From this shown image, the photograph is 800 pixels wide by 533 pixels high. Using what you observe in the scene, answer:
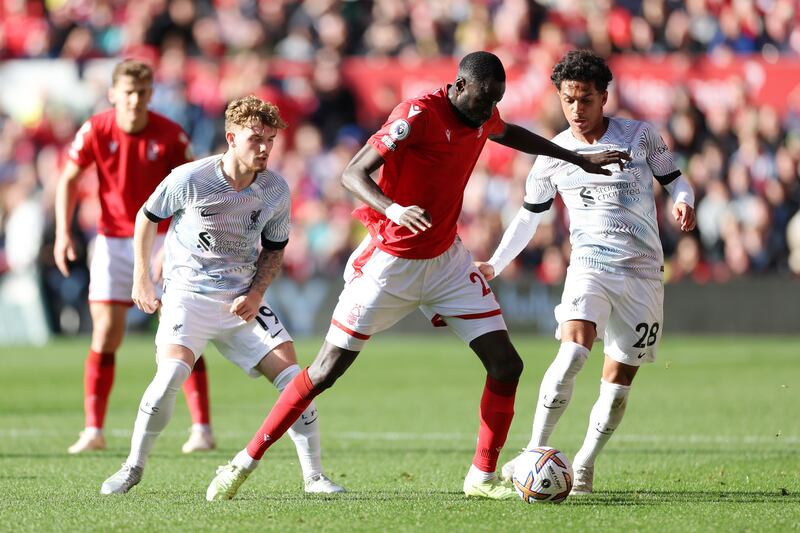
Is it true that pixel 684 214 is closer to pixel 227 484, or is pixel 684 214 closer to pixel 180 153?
pixel 227 484

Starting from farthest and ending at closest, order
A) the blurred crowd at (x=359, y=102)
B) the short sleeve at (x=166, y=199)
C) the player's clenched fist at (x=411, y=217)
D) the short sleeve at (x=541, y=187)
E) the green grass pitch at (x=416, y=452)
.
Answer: the blurred crowd at (x=359, y=102)
the short sleeve at (x=541, y=187)
the short sleeve at (x=166, y=199)
the green grass pitch at (x=416, y=452)
the player's clenched fist at (x=411, y=217)

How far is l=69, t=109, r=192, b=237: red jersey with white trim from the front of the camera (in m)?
10.2

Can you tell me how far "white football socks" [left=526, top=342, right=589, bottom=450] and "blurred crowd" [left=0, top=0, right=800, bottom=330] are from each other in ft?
41.4

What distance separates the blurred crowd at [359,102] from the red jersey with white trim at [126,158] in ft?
35.0

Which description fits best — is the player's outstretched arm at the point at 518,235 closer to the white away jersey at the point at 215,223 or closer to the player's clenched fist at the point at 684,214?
the player's clenched fist at the point at 684,214

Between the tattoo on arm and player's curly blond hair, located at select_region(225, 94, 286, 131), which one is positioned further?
the tattoo on arm

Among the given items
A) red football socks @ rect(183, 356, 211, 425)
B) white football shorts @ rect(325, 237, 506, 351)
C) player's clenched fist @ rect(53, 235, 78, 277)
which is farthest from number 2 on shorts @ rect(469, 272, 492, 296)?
player's clenched fist @ rect(53, 235, 78, 277)

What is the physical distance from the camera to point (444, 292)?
7398 millimetres

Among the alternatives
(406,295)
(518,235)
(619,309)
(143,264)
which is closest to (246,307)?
(143,264)

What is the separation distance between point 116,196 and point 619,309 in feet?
14.1

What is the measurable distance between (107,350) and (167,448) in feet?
2.96

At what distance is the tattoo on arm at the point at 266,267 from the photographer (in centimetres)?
788

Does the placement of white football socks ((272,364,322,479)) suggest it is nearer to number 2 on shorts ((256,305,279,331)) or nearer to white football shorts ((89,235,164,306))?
number 2 on shorts ((256,305,279,331))

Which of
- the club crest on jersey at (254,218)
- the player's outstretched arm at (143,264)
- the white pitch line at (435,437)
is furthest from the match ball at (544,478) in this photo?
the white pitch line at (435,437)
